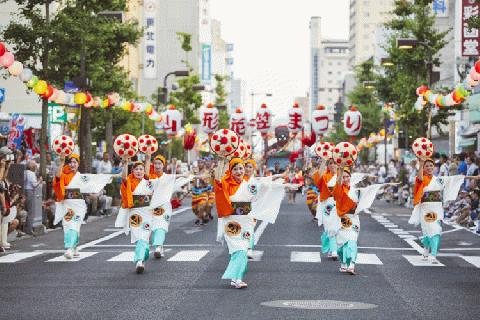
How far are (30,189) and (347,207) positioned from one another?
10168 mm

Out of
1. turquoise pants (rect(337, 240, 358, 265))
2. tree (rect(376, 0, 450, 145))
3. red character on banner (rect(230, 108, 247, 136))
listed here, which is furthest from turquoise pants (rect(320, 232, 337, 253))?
tree (rect(376, 0, 450, 145))

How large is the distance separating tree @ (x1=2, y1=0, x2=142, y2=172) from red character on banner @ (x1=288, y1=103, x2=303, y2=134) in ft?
27.6

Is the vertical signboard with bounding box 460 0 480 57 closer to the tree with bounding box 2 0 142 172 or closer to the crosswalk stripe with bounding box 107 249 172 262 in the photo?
the tree with bounding box 2 0 142 172

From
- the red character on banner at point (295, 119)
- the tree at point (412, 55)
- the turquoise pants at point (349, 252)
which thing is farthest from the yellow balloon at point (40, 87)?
the tree at point (412, 55)

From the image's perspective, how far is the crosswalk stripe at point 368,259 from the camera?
17406 mm

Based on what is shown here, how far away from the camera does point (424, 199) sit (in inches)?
696

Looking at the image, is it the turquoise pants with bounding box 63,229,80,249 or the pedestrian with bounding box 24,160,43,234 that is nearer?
the turquoise pants with bounding box 63,229,80,249

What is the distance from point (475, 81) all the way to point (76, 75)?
1481cm

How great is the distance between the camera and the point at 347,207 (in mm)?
15859

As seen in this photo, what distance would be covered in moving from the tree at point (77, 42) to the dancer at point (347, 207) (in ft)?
49.2

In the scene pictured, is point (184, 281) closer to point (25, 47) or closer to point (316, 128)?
point (25, 47)

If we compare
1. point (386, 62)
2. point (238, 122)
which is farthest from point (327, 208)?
point (386, 62)

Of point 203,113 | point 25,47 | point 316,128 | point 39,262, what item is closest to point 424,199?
point 39,262

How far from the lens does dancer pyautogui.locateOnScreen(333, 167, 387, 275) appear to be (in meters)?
15.6
